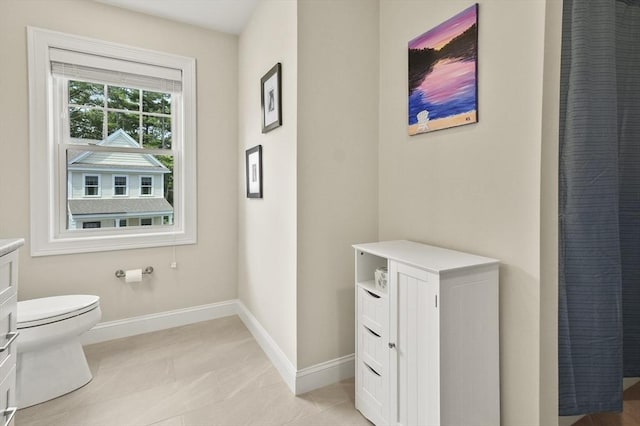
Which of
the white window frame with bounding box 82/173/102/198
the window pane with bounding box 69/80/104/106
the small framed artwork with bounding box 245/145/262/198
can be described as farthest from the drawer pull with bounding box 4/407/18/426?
the window pane with bounding box 69/80/104/106

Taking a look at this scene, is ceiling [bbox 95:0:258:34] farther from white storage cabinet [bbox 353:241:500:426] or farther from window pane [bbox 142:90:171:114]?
white storage cabinet [bbox 353:241:500:426]

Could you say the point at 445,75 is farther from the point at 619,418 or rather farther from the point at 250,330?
the point at 250,330

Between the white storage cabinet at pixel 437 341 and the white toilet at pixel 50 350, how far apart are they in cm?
177

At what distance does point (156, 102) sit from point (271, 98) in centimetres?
126

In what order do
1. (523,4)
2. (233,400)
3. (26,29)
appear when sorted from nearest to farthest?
(523,4), (233,400), (26,29)

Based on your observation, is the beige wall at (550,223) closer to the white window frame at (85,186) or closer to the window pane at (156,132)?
the window pane at (156,132)

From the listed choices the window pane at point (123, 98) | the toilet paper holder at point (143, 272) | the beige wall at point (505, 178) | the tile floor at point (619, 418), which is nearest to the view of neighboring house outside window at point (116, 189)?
the window pane at point (123, 98)

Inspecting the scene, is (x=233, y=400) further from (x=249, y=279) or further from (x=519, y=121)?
(x=519, y=121)

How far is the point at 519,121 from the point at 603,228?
57cm

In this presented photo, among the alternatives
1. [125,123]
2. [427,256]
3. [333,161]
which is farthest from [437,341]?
[125,123]

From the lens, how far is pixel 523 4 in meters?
1.28

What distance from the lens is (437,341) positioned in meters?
1.24

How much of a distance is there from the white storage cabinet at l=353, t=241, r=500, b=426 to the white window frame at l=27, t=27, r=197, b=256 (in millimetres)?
2024

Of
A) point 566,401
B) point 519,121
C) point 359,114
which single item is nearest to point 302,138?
point 359,114
